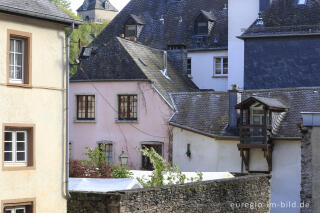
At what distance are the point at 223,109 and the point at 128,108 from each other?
466cm

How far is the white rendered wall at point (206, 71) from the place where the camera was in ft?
153

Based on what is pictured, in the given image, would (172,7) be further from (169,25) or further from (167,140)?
(167,140)

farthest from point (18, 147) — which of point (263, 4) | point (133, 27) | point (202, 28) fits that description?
point (133, 27)

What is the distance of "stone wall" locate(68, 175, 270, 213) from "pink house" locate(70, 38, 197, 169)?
9135 mm

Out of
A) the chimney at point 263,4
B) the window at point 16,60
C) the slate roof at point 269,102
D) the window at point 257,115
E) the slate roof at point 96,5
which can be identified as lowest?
the window at point 257,115

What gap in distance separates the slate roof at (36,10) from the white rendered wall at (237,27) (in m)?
23.4

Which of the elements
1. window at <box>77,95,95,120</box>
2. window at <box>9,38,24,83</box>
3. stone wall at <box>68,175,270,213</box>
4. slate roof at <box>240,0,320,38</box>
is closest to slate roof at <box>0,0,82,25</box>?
window at <box>9,38,24,83</box>

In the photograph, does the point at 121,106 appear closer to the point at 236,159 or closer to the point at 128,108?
the point at 128,108

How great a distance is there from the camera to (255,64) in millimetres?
41219

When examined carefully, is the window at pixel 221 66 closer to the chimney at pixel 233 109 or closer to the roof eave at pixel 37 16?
the chimney at pixel 233 109

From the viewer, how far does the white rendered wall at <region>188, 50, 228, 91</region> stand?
46594mm

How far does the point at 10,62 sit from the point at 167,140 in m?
16.6

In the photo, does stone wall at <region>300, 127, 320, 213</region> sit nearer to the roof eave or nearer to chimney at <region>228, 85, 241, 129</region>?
chimney at <region>228, 85, 241, 129</region>

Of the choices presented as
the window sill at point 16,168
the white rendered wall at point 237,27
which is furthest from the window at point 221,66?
the window sill at point 16,168
